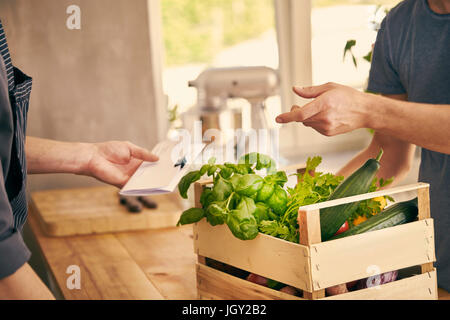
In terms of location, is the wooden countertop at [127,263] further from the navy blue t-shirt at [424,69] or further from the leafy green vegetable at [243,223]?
the navy blue t-shirt at [424,69]

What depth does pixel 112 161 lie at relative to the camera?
40.4 inches

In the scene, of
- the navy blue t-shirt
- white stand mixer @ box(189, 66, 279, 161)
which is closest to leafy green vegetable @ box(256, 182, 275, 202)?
the navy blue t-shirt

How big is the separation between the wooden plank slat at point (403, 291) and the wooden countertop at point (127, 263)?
15 centimetres

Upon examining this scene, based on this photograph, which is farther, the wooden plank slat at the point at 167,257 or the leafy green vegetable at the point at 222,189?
the wooden plank slat at the point at 167,257

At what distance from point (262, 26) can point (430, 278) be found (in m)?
1.53

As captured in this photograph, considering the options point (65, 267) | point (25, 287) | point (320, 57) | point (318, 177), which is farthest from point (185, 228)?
point (25, 287)

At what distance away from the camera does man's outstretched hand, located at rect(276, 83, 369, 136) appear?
0.77 meters

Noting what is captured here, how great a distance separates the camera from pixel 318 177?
2.65 ft

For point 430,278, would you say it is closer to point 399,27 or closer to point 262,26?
point 399,27

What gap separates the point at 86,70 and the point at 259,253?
4.22 ft

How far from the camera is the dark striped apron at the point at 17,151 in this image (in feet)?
2.13

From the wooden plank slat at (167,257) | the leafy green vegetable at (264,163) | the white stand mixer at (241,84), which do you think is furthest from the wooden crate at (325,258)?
the white stand mixer at (241,84)

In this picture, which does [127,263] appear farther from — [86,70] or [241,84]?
[86,70]

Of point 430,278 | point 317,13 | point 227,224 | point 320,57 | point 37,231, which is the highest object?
point 317,13
